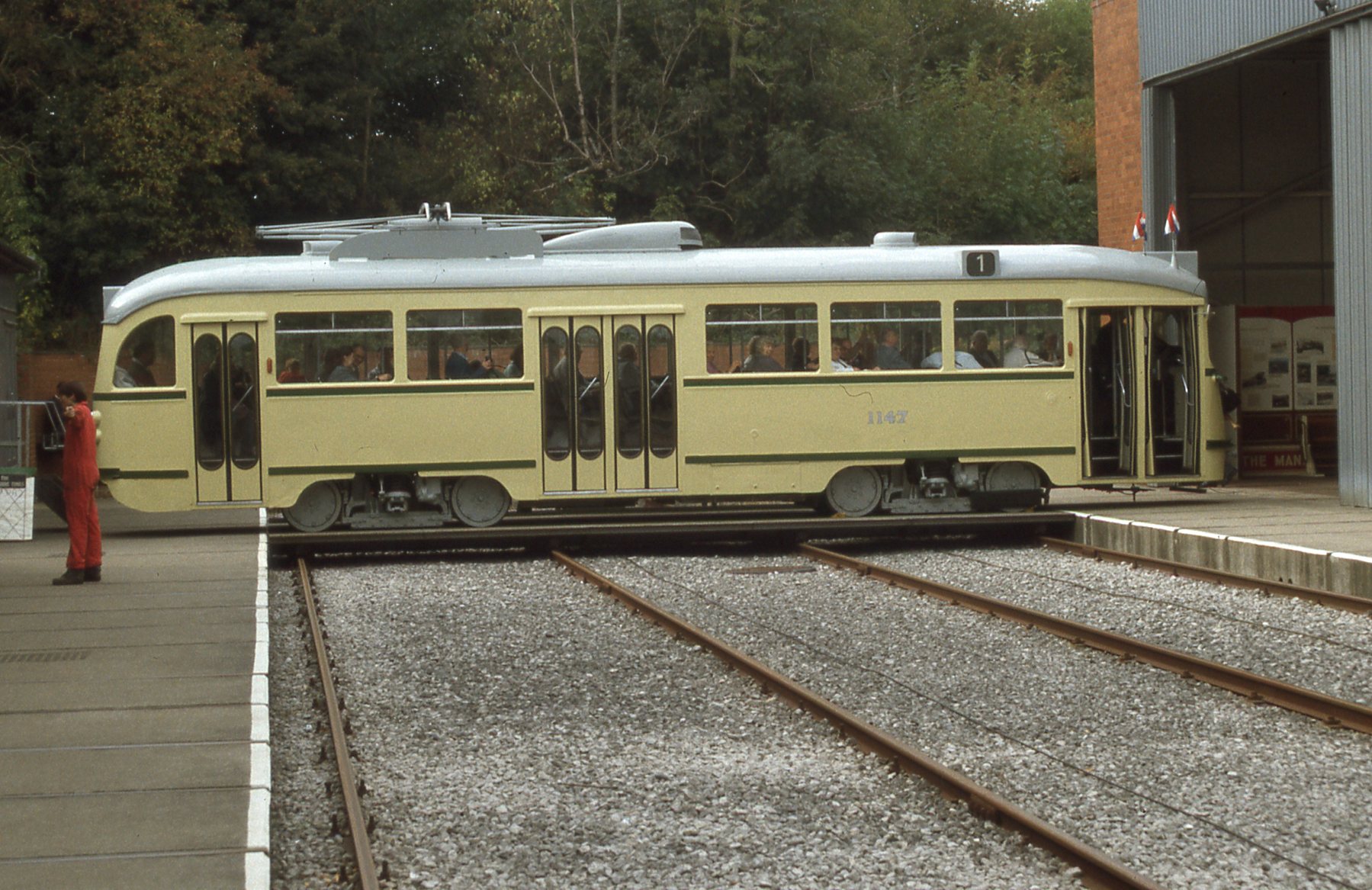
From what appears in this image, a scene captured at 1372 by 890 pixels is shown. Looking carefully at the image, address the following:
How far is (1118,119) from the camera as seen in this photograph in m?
26.3

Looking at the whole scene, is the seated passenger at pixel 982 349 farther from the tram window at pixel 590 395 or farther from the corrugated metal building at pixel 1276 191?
the tram window at pixel 590 395

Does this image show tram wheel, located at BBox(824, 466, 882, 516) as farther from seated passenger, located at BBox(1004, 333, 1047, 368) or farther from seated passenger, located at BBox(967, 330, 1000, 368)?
seated passenger, located at BBox(1004, 333, 1047, 368)

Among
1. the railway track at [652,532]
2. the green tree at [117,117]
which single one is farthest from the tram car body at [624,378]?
the green tree at [117,117]

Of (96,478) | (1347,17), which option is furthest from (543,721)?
(1347,17)

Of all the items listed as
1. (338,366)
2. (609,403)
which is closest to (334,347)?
(338,366)

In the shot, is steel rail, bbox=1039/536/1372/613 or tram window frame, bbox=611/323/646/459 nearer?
steel rail, bbox=1039/536/1372/613

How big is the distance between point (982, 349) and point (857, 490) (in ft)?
6.43

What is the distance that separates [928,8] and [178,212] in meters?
45.7

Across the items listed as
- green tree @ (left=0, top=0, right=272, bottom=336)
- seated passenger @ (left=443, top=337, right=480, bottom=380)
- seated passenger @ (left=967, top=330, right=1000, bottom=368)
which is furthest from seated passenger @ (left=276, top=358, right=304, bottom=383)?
green tree @ (left=0, top=0, right=272, bottom=336)

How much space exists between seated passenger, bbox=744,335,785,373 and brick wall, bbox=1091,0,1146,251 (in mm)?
9188

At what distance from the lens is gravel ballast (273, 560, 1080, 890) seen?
6047mm

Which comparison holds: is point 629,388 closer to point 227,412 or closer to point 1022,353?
point 227,412

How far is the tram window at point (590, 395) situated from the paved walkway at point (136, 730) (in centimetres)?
407

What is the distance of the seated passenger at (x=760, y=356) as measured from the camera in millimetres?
18125
